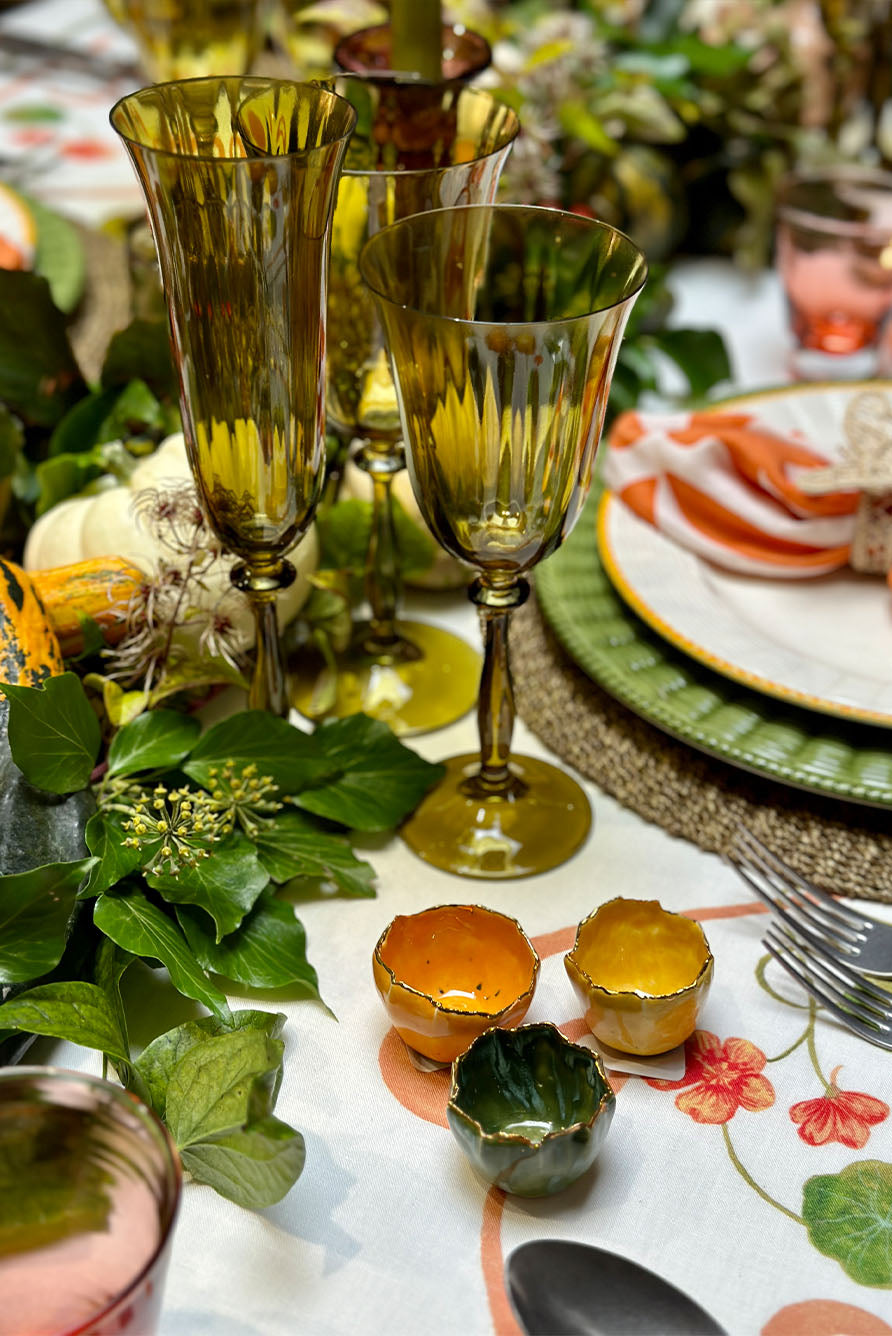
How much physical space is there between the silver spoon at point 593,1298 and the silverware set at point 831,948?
0.46 ft

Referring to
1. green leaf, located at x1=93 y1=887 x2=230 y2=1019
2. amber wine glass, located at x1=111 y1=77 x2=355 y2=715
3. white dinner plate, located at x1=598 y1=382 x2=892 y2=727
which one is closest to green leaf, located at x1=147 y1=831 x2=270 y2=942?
green leaf, located at x1=93 y1=887 x2=230 y2=1019

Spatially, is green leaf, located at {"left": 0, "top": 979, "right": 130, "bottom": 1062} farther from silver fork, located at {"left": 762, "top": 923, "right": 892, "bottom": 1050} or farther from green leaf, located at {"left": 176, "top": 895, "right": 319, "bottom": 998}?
silver fork, located at {"left": 762, "top": 923, "right": 892, "bottom": 1050}

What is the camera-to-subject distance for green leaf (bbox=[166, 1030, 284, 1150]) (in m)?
0.42

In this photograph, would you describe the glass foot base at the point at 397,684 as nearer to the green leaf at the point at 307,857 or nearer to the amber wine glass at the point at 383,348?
the amber wine glass at the point at 383,348

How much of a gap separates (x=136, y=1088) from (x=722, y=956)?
232 millimetres

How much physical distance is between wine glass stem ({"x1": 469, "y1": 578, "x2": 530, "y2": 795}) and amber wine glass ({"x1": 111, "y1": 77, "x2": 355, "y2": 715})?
83 mm

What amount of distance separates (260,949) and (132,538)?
0.71 ft

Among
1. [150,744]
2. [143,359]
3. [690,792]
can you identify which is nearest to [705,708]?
[690,792]

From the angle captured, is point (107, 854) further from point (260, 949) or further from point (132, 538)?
point (132, 538)

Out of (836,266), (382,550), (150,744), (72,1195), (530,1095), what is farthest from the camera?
(836,266)

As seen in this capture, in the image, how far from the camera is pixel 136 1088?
44cm

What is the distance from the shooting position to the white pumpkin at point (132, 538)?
0.62 meters

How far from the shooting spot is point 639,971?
1.63 feet

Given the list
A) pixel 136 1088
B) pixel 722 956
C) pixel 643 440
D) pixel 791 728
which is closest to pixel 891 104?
pixel 643 440
